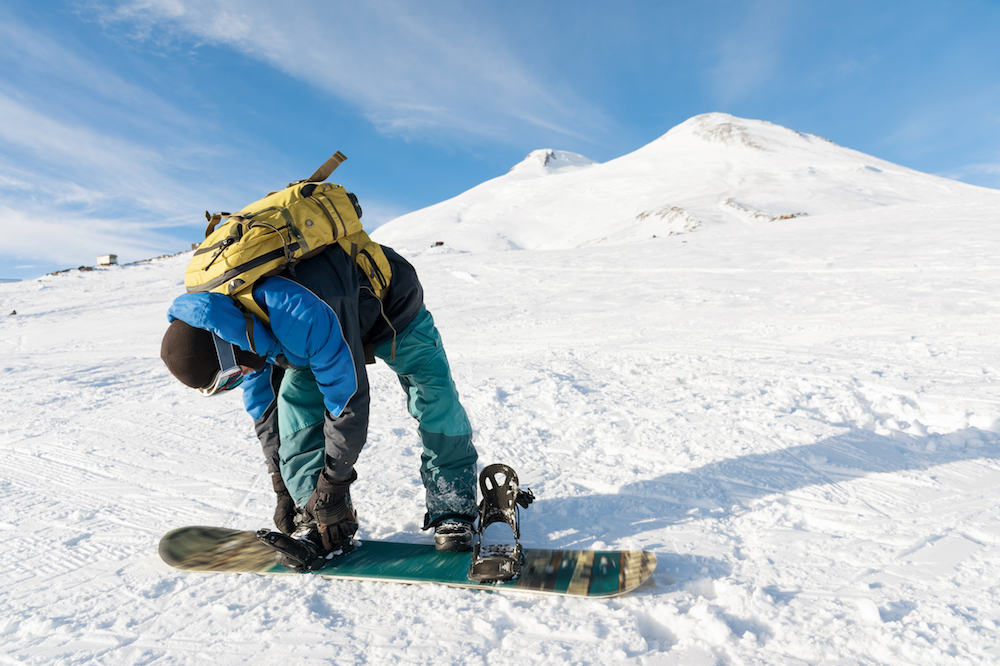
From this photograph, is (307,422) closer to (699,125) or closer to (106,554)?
(106,554)

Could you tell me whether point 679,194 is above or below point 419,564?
above

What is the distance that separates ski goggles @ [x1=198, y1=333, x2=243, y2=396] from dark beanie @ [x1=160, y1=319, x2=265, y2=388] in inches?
0.7

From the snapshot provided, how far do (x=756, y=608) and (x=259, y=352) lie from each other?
2.00 metres

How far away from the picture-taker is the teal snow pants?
2.38 metres

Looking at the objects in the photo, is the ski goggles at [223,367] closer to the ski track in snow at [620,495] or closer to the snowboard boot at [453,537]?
the ski track in snow at [620,495]

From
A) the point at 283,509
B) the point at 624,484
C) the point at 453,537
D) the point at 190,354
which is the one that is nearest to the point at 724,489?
the point at 624,484

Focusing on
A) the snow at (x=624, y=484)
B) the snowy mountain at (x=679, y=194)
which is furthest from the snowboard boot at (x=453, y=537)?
the snowy mountain at (x=679, y=194)

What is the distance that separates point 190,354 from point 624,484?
2.23 m

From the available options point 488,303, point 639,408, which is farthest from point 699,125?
point 639,408

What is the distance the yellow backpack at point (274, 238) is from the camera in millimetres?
1761

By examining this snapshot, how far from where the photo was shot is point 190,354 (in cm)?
166

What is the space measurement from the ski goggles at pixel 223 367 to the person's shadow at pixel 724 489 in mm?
1498

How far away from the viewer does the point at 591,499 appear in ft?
8.99

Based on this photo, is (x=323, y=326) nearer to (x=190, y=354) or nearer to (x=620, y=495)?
(x=190, y=354)
